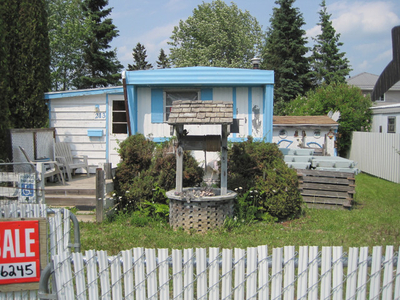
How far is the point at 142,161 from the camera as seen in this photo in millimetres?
8039

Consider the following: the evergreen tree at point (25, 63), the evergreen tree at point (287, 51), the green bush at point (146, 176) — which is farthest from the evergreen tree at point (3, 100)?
the evergreen tree at point (287, 51)

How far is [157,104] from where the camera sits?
390 inches

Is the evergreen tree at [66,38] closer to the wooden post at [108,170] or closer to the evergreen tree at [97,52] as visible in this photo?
the evergreen tree at [97,52]

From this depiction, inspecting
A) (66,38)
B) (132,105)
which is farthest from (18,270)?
(66,38)

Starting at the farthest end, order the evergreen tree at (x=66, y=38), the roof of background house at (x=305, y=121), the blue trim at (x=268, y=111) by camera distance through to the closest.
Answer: the evergreen tree at (x=66, y=38), the roof of background house at (x=305, y=121), the blue trim at (x=268, y=111)

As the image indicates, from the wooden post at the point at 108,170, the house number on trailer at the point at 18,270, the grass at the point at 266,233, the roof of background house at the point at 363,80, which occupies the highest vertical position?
the roof of background house at the point at 363,80

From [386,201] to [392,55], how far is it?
30.9ft

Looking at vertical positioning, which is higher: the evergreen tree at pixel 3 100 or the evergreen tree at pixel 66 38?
the evergreen tree at pixel 66 38

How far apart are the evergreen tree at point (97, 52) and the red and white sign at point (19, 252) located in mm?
26241

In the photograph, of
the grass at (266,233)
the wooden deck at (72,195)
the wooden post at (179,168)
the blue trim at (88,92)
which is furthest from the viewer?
the blue trim at (88,92)

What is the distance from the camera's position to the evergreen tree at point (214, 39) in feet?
118

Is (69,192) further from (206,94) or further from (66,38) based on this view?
(66,38)

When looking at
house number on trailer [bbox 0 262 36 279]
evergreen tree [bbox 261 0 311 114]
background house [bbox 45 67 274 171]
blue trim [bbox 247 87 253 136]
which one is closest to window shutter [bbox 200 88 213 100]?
background house [bbox 45 67 274 171]

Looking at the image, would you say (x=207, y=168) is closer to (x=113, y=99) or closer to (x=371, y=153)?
(x=113, y=99)
